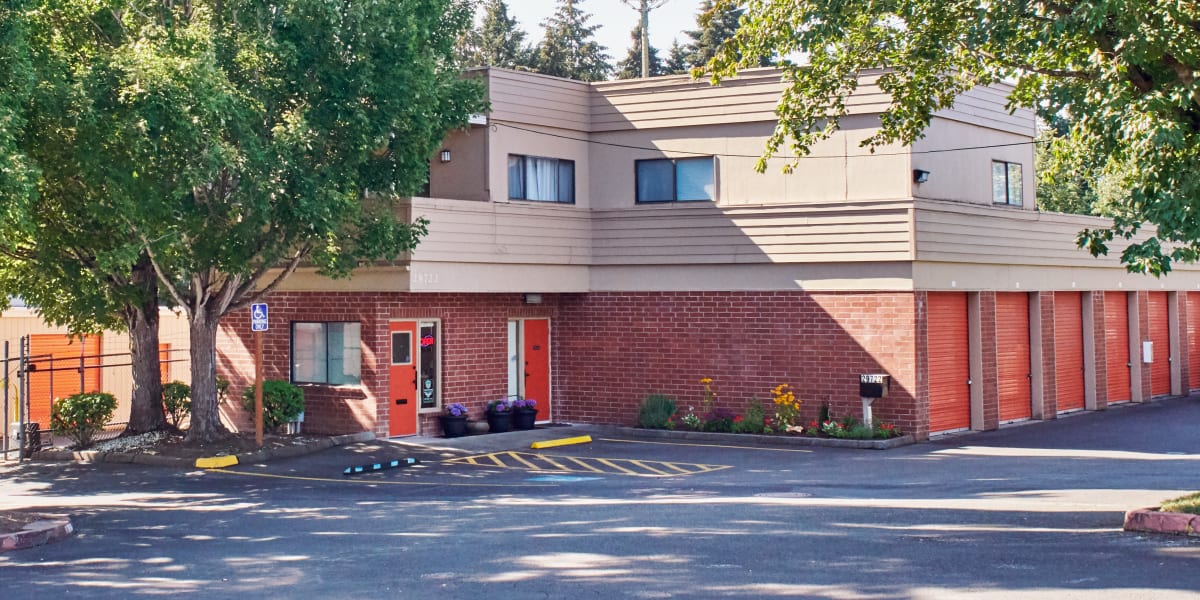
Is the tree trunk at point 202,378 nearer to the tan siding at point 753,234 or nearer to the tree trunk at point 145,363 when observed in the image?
the tree trunk at point 145,363

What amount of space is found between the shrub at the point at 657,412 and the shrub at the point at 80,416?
33.2 ft

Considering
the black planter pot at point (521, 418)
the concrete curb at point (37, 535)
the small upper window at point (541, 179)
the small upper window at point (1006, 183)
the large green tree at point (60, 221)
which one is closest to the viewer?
the concrete curb at point (37, 535)

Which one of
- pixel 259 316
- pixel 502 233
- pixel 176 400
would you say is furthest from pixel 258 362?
pixel 502 233

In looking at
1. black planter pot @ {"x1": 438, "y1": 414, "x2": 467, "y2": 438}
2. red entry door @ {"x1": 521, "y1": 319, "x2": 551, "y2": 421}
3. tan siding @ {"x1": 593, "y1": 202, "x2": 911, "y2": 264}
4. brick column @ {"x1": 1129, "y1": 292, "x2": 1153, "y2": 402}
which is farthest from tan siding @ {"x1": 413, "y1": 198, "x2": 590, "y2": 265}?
brick column @ {"x1": 1129, "y1": 292, "x2": 1153, "y2": 402}

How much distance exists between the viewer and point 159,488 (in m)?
17.6

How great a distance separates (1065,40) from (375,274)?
12830 mm

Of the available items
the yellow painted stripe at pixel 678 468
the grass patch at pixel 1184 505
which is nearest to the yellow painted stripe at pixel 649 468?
the yellow painted stripe at pixel 678 468

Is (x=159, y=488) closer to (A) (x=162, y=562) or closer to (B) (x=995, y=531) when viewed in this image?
Result: (A) (x=162, y=562)

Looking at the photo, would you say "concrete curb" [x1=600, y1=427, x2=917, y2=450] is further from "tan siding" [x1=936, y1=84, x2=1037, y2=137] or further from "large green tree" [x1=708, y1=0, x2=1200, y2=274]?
"tan siding" [x1=936, y1=84, x2=1037, y2=137]

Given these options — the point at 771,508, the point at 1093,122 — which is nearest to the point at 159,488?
the point at 771,508

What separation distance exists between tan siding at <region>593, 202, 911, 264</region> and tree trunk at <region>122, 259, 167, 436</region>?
8.86m

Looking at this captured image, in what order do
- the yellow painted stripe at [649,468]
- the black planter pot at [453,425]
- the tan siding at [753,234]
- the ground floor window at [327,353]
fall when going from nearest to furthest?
the yellow painted stripe at [649,468], the tan siding at [753,234], the ground floor window at [327,353], the black planter pot at [453,425]

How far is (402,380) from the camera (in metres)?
23.6

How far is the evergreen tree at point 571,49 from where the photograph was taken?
202 ft
